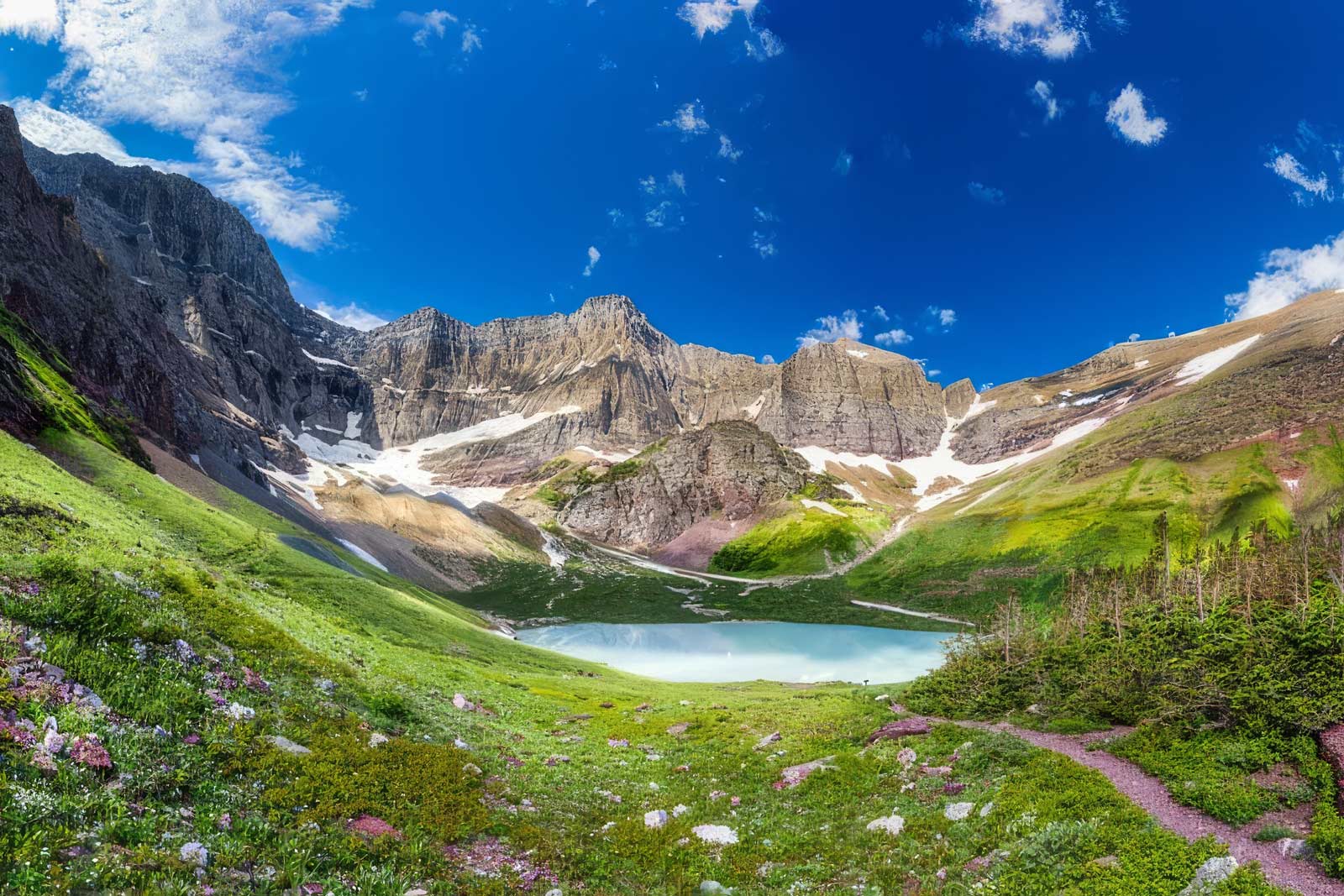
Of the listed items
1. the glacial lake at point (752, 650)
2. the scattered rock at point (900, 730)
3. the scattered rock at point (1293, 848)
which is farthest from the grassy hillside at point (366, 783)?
the glacial lake at point (752, 650)

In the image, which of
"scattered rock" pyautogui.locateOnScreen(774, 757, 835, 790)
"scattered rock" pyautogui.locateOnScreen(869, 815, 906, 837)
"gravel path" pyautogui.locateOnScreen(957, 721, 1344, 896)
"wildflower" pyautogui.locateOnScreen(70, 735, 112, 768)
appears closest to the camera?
"wildflower" pyautogui.locateOnScreen(70, 735, 112, 768)

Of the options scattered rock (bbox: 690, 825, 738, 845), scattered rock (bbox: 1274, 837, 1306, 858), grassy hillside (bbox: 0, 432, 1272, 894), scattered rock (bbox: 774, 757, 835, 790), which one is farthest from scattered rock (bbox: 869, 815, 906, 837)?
scattered rock (bbox: 1274, 837, 1306, 858)

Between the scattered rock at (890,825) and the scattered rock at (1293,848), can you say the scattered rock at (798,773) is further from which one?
the scattered rock at (1293,848)

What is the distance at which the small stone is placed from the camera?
17.3m

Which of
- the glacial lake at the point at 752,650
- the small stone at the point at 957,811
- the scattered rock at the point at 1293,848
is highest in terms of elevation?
the scattered rock at the point at 1293,848

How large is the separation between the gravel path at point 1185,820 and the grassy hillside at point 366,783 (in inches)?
40.1

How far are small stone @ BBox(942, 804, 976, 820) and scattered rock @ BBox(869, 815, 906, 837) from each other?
4.19 ft

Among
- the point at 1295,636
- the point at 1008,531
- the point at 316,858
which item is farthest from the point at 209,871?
the point at 1008,531

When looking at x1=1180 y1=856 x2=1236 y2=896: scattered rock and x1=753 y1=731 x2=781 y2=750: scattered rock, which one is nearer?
x1=1180 y1=856 x2=1236 y2=896: scattered rock

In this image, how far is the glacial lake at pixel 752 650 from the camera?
8275 cm

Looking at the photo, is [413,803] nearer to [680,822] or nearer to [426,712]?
[680,822]

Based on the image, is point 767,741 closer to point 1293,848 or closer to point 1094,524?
point 1293,848

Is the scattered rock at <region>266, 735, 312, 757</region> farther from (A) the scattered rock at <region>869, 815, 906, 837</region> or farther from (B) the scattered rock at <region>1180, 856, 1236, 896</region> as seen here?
(B) the scattered rock at <region>1180, 856, 1236, 896</region>

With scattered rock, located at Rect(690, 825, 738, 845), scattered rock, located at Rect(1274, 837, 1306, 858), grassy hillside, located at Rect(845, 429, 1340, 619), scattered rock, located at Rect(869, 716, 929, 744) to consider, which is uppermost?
grassy hillside, located at Rect(845, 429, 1340, 619)
